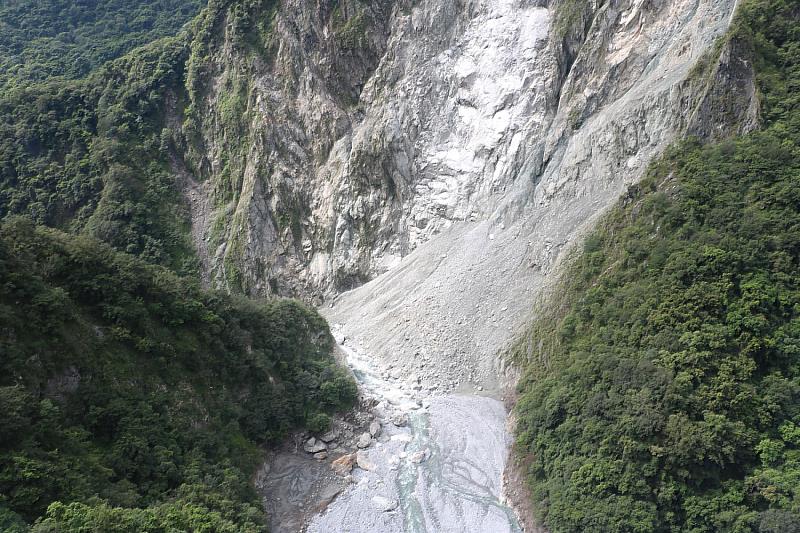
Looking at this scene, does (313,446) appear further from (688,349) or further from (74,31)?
(74,31)

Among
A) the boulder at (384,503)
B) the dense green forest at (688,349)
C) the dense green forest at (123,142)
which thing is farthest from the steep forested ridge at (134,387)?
the dense green forest at (688,349)

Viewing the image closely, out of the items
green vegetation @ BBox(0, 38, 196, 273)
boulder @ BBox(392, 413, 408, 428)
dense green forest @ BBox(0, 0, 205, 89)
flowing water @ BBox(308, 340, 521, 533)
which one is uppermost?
dense green forest @ BBox(0, 0, 205, 89)

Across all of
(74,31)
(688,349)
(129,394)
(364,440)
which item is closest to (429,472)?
(364,440)

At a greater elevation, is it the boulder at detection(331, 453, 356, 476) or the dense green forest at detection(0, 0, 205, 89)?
the dense green forest at detection(0, 0, 205, 89)

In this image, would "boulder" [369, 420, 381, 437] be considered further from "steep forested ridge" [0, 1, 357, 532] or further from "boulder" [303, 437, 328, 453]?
"boulder" [303, 437, 328, 453]

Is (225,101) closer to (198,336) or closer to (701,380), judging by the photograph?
(198,336)

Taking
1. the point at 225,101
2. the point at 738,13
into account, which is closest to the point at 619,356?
the point at 738,13

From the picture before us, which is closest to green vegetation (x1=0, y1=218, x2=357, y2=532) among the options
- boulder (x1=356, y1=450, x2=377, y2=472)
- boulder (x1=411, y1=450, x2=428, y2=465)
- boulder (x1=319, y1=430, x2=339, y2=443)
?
boulder (x1=319, y1=430, x2=339, y2=443)
